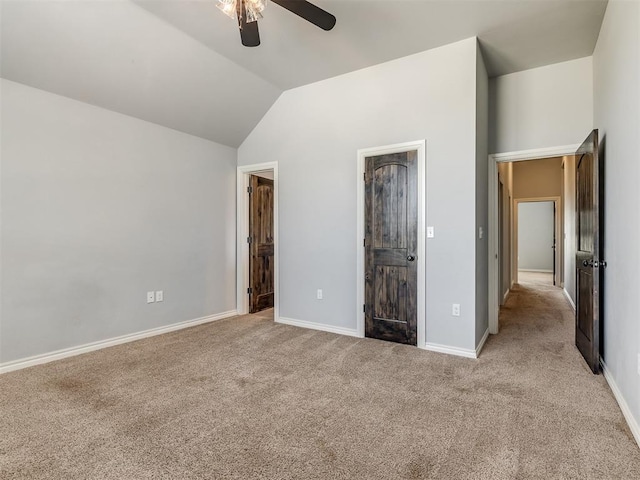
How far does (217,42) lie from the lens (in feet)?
9.96

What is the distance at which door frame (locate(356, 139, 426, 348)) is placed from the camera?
3.27 m

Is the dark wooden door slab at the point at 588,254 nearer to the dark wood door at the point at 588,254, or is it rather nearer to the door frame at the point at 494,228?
the dark wood door at the point at 588,254

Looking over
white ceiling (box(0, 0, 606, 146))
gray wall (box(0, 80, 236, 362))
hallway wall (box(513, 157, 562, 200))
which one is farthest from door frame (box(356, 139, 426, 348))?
hallway wall (box(513, 157, 562, 200))

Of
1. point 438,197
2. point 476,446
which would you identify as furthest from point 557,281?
point 476,446

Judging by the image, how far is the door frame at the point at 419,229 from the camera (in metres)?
3.27

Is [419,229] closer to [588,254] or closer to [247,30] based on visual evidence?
[588,254]

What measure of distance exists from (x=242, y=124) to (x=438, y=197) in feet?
8.67

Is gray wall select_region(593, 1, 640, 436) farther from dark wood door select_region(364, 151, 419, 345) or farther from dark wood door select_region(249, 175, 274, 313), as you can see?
dark wood door select_region(249, 175, 274, 313)

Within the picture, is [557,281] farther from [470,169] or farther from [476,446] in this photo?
[476,446]

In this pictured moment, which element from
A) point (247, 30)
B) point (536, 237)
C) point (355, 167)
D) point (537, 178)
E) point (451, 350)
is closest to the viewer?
point (247, 30)

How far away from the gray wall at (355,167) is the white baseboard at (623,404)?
930 millimetres

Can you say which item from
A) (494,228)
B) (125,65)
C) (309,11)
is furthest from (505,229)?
(125,65)

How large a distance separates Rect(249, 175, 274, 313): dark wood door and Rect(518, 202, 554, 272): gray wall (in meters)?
8.74

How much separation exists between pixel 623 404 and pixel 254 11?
3300 mm
